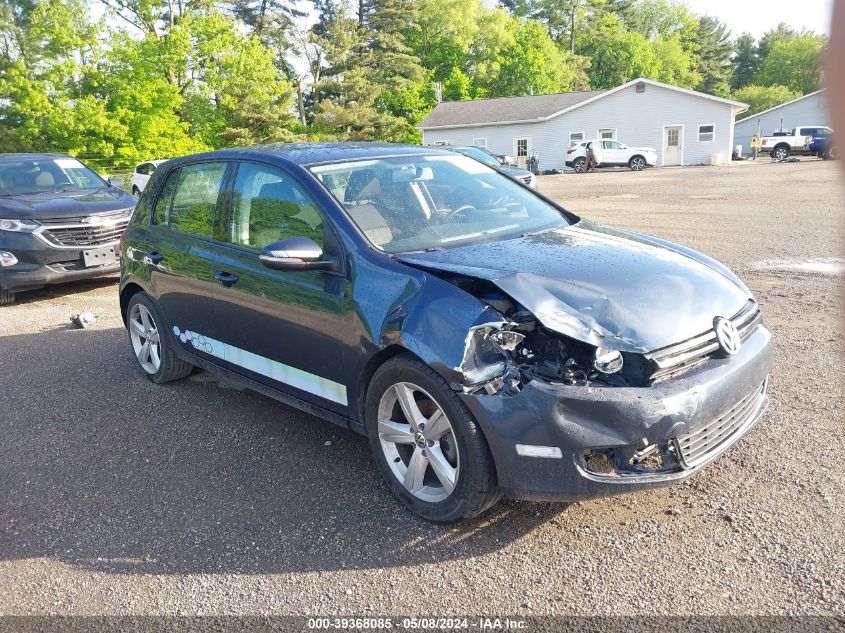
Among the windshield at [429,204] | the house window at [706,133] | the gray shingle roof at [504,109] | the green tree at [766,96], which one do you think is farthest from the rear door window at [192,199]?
the green tree at [766,96]

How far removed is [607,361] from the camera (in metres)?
3.09

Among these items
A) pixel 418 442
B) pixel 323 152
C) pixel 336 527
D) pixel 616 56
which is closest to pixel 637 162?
pixel 323 152

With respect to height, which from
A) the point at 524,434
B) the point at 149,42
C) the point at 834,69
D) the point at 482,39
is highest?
the point at 482,39

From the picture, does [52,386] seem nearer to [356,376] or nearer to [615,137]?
[356,376]

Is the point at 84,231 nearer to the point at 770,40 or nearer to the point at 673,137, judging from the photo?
the point at 673,137

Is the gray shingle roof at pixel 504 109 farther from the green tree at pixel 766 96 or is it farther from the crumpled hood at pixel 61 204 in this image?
the crumpled hood at pixel 61 204

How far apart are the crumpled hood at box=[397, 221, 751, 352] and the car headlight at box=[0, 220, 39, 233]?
704 centimetres

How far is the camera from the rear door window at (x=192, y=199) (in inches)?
192

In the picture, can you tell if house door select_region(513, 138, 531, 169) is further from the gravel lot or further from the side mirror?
the side mirror

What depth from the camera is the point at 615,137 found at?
4356 cm

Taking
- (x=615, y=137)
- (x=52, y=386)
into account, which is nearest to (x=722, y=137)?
(x=615, y=137)

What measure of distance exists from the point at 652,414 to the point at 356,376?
1485 millimetres

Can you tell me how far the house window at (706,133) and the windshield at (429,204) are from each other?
40.6m

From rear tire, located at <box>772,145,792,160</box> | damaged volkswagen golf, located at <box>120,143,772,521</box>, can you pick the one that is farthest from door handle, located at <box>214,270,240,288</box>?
rear tire, located at <box>772,145,792,160</box>
